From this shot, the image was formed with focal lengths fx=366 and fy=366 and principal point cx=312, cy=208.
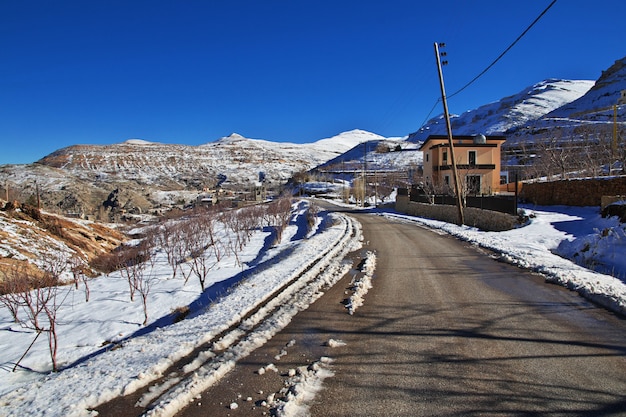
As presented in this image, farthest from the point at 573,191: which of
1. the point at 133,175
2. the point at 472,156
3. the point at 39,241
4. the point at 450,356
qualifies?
the point at 133,175

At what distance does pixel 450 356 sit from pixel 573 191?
21106 millimetres

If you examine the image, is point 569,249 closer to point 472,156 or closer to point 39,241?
point 39,241

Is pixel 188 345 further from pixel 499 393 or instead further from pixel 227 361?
pixel 499 393

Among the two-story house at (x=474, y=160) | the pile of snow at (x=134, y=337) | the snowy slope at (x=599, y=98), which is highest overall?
the snowy slope at (x=599, y=98)

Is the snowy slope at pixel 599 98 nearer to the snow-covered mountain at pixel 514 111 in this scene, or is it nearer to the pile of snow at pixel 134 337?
the snow-covered mountain at pixel 514 111

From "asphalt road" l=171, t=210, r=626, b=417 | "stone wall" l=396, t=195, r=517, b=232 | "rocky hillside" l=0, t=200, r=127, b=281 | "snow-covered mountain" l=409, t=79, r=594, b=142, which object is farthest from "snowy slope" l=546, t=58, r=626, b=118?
"rocky hillside" l=0, t=200, r=127, b=281

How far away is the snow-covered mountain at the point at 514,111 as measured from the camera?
134 meters

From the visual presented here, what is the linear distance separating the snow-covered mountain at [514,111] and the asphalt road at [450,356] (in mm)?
130819

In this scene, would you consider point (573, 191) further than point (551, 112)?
No

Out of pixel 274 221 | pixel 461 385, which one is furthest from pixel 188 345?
pixel 274 221

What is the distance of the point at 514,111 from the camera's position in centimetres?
14600

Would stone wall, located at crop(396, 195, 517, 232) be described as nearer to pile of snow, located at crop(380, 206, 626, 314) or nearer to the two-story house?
pile of snow, located at crop(380, 206, 626, 314)

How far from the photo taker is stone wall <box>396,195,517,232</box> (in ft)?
56.5

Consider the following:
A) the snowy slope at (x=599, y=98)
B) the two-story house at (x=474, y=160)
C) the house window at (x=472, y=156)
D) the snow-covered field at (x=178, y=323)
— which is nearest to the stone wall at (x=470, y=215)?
the snow-covered field at (x=178, y=323)
